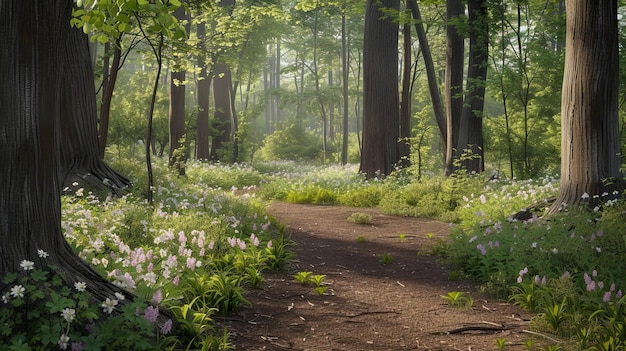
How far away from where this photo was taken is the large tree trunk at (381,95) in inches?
597

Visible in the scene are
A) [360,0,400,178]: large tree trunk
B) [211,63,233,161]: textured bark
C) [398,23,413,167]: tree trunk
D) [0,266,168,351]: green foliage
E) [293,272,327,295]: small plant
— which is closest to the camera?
[0,266,168,351]: green foliage

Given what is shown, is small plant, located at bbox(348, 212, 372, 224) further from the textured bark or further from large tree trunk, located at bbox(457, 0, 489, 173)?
the textured bark

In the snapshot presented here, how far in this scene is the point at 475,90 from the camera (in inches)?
464

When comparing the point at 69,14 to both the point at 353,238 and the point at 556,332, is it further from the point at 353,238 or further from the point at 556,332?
the point at 353,238

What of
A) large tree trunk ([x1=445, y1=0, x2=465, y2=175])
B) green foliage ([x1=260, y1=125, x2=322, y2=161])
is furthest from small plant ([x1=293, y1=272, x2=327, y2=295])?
green foliage ([x1=260, y1=125, x2=322, y2=161])

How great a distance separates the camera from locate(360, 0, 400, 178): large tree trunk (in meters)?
15.2

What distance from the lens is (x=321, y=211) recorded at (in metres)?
11.4

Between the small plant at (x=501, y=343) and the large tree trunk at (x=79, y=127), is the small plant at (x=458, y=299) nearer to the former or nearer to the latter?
the small plant at (x=501, y=343)

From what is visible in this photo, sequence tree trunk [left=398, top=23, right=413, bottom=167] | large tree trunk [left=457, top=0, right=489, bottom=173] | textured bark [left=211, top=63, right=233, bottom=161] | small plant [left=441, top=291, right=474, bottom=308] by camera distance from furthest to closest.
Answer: textured bark [left=211, top=63, right=233, bottom=161], tree trunk [left=398, top=23, right=413, bottom=167], large tree trunk [left=457, top=0, right=489, bottom=173], small plant [left=441, top=291, right=474, bottom=308]

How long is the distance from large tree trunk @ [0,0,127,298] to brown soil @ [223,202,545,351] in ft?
5.21

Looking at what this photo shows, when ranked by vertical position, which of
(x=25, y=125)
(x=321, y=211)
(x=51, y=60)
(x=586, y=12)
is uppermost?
(x=586, y=12)

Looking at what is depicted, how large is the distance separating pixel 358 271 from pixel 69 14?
415 cm

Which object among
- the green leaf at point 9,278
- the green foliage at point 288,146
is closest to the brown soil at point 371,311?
the green leaf at point 9,278

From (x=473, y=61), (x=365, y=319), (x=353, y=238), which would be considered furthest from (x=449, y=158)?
(x=365, y=319)
